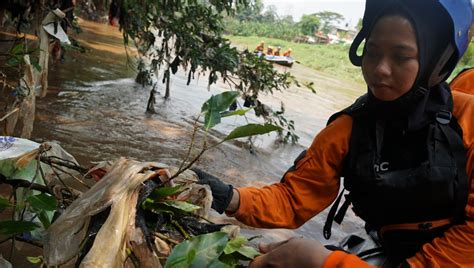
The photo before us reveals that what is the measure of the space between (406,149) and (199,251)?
34.1 inches

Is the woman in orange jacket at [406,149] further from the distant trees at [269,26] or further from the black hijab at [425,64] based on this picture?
the distant trees at [269,26]

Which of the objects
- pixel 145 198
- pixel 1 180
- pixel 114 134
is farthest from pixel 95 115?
pixel 145 198

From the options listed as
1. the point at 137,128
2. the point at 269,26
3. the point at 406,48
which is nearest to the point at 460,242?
the point at 406,48

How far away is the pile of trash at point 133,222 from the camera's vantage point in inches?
42.4

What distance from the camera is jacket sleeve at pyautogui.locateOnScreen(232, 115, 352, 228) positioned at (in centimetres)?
169

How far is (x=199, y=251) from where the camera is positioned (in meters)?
1.16

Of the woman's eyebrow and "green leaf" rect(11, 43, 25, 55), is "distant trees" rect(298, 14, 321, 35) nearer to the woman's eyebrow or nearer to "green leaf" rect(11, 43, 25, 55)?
"green leaf" rect(11, 43, 25, 55)

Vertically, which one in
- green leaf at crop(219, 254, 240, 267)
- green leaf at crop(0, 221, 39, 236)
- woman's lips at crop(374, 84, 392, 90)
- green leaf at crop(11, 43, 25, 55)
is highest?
woman's lips at crop(374, 84, 392, 90)

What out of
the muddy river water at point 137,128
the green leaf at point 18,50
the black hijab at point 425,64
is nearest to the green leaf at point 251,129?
the black hijab at point 425,64

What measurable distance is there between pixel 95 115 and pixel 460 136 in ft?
15.3

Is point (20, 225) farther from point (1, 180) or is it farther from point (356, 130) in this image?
point (356, 130)

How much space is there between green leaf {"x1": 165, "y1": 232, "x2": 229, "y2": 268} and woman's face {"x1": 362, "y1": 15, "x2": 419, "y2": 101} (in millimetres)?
776

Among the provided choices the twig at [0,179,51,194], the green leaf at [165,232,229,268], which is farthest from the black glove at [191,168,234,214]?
the twig at [0,179,51,194]

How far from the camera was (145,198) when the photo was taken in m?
1.20
